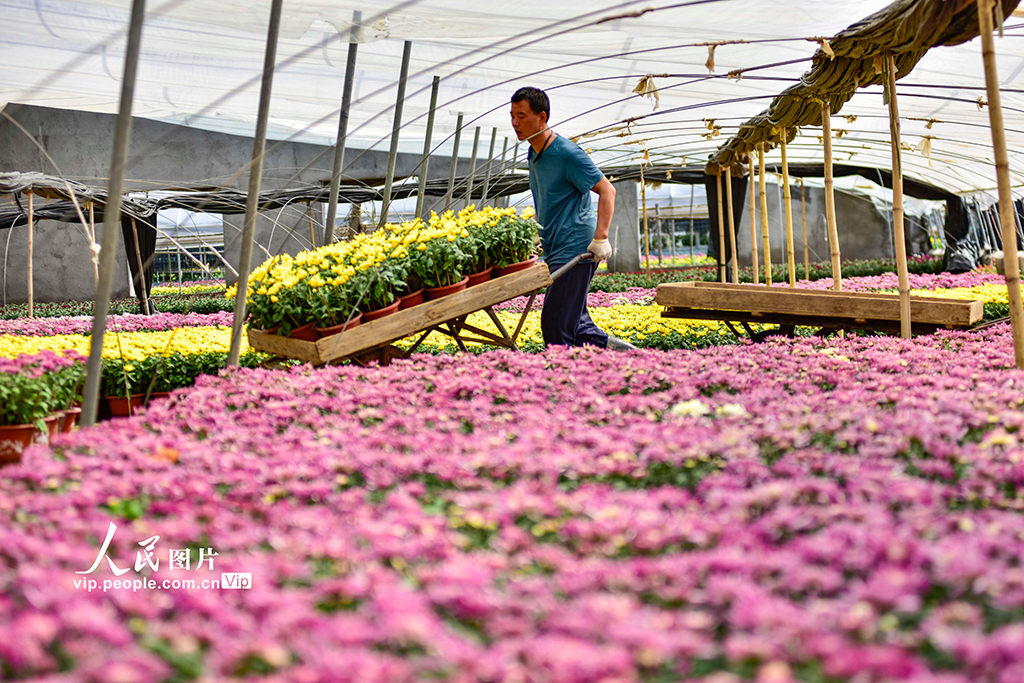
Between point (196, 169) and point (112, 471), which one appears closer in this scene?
point (112, 471)

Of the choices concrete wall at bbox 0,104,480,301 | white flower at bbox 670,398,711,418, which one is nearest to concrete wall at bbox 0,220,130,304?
concrete wall at bbox 0,104,480,301

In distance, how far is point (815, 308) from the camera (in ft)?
16.5

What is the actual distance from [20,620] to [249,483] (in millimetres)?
621

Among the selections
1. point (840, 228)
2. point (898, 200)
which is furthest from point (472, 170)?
point (840, 228)

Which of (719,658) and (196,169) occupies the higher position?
(196,169)

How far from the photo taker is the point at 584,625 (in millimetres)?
1005

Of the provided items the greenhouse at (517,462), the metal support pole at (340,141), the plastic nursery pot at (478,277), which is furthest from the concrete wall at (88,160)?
the plastic nursery pot at (478,277)

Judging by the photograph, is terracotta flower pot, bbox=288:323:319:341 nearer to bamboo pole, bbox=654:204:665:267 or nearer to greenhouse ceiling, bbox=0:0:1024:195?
greenhouse ceiling, bbox=0:0:1024:195

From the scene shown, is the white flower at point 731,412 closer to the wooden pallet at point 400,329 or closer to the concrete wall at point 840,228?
the wooden pallet at point 400,329

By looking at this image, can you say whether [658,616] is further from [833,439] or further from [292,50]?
[292,50]

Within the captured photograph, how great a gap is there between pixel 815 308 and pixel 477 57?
13.3 feet

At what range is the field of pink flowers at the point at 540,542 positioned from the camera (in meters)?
0.96

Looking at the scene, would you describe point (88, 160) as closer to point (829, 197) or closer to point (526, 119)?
point (526, 119)

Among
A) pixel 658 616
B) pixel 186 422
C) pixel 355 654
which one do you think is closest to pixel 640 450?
pixel 658 616
